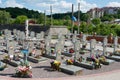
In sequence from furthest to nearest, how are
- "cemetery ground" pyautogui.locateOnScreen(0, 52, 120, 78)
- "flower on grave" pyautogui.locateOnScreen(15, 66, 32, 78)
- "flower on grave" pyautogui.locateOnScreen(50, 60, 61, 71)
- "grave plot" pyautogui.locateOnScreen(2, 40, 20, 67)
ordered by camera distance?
"grave plot" pyautogui.locateOnScreen(2, 40, 20, 67) < "flower on grave" pyautogui.locateOnScreen(50, 60, 61, 71) < "cemetery ground" pyautogui.locateOnScreen(0, 52, 120, 78) < "flower on grave" pyautogui.locateOnScreen(15, 66, 32, 78)

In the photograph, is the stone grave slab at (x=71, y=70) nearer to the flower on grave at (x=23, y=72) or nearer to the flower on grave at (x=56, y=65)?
the flower on grave at (x=56, y=65)

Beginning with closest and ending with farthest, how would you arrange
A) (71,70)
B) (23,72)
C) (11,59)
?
(23,72) → (71,70) → (11,59)

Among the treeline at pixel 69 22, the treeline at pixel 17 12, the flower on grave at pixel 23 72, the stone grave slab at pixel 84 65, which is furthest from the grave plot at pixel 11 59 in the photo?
the treeline at pixel 17 12

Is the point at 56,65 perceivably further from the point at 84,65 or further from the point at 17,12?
the point at 17,12

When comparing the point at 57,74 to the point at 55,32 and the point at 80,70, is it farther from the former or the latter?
the point at 55,32

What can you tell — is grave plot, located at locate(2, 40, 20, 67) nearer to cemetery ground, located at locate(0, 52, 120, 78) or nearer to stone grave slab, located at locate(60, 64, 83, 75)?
cemetery ground, located at locate(0, 52, 120, 78)

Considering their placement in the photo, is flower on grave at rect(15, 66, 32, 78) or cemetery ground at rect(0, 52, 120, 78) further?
cemetery ground at rect(0, 52, 120, 78)

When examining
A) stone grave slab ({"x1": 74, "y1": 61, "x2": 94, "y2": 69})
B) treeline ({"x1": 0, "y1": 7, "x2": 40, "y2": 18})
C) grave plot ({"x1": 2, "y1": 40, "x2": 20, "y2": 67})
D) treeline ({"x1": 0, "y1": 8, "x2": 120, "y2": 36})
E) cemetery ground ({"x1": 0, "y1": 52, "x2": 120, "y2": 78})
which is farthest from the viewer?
treeline ({"x1": 0, "y1": 7, "x2": 40, "y2": 18})

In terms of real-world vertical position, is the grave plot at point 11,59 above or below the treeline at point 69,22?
below

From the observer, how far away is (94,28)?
3594 centimetres

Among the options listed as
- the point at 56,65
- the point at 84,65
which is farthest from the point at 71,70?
the point at 84,65

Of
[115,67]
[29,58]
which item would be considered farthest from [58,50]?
[115,67]

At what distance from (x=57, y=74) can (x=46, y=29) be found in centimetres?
2585

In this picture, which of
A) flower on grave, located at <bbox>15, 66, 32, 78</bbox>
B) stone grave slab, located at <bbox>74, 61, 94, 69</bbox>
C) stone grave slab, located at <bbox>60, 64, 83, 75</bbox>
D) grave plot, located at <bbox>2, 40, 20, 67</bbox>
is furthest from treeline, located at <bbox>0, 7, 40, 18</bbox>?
flower on grave, located at <bbox>15, 66, 32, 78</bbox>
